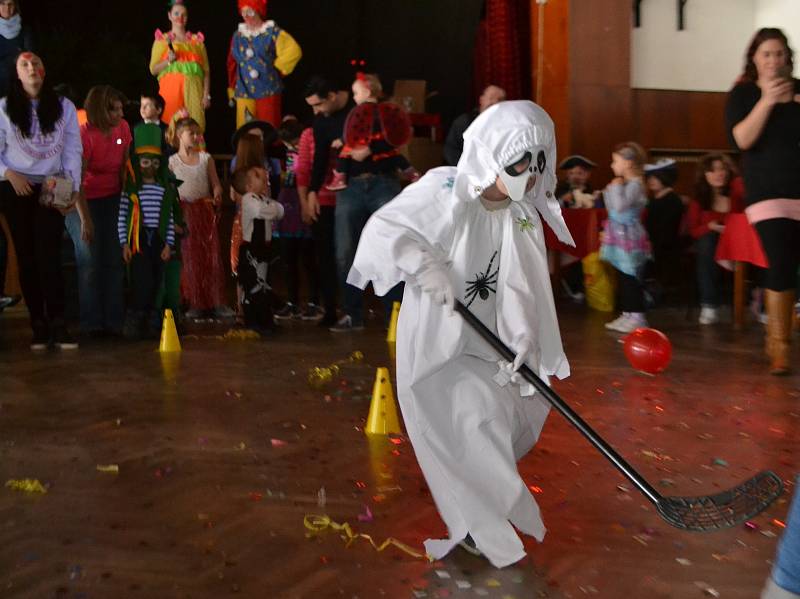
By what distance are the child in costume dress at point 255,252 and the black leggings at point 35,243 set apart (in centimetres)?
116

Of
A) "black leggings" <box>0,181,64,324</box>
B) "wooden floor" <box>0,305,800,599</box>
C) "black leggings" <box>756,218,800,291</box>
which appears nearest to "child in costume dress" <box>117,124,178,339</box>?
"black leggings" <box>0,181,64,324</box>

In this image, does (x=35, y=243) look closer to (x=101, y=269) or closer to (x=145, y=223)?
(x=101, y=269)

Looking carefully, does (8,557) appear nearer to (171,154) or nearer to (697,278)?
(171,154)

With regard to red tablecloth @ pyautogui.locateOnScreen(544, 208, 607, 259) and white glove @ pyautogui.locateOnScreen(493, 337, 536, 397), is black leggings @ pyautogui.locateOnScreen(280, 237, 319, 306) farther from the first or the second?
white glove @ pyautogui.locateOnScreen(493, 337, 536, 397)

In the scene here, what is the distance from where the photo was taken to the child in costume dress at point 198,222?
7.36m

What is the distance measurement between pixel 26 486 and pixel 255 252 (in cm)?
348

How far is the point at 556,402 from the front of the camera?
2.74m

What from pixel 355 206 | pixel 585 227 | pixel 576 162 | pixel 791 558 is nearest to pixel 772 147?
pixel 355 206

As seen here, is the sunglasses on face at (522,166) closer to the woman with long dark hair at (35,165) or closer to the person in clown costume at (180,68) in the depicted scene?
the woman with long dark hair at (35,165)

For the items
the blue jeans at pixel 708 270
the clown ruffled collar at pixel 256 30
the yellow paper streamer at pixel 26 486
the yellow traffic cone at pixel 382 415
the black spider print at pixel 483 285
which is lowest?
the blue jeans at pixel 708 270

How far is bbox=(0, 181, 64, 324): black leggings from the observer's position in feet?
18.9

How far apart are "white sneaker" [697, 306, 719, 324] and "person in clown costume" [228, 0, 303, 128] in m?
4.11

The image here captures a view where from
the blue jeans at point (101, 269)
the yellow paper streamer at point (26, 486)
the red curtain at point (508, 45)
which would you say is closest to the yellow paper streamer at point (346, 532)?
the yellow paper streamer at point (26, 486)

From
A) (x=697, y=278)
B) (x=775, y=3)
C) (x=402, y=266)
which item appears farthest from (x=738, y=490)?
(x=775, y=3)
